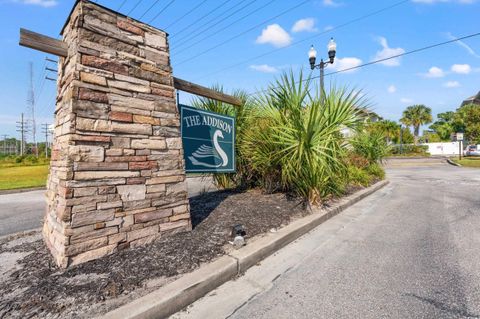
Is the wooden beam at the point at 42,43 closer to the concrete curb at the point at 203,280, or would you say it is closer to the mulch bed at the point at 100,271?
the mulch bed at the point at 100,271

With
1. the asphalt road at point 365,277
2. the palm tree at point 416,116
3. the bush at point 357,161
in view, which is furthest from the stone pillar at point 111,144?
the palm tree at point 416,116

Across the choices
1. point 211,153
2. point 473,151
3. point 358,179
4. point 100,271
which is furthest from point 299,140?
point 473,151

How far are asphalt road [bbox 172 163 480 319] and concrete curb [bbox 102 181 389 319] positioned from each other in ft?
0.28

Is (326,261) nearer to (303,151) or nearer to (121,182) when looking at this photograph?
(303,151)

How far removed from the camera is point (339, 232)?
3.95m

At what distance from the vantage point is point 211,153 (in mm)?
4641

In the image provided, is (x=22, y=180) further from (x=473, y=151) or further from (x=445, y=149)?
(x=445, y=149)

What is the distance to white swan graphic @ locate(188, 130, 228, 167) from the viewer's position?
14.1 feet

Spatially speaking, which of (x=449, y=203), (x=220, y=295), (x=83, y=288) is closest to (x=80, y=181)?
(x=83, y=288)

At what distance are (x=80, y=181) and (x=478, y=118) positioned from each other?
42545mm

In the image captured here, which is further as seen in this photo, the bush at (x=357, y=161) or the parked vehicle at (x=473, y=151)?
the parked vehicle at (x=473, y=151)

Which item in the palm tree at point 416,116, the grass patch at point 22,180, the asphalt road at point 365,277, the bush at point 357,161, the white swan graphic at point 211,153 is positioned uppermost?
the palm tree at point 416,116

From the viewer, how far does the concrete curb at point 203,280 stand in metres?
1.83

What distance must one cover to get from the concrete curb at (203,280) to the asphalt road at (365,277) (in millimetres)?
84
